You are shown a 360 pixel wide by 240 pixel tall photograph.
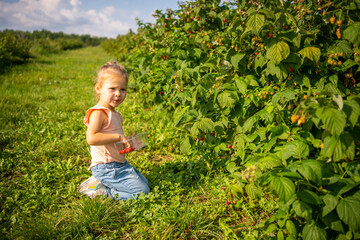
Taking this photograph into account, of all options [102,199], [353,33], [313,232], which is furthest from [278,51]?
[102,199]

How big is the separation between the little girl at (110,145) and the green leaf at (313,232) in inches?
54.8

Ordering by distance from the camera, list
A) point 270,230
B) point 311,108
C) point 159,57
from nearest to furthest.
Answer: point 311,108, point 270,230, point 159,57

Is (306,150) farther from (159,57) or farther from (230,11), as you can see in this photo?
(159,57)

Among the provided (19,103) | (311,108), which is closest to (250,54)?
(311,108)

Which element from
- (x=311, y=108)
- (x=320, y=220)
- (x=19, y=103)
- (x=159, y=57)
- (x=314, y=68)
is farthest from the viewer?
(x=19, y=103)

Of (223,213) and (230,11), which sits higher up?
(230,11)

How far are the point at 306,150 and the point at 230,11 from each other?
1921 mm

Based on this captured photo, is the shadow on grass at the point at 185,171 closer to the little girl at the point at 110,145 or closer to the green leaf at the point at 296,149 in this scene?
the little girl at the point at 110,145

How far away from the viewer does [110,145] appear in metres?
2.15

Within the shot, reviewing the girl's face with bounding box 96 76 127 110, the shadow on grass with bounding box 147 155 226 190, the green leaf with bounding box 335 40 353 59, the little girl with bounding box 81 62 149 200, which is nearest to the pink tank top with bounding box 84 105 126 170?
the little girl with bounding box 81 62 149 200

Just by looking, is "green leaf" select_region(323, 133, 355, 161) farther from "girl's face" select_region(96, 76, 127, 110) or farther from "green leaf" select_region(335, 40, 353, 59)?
"girl's face" select_region(96, 76, 127, 110)

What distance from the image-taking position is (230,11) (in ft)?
8.48

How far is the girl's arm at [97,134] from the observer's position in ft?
6.44

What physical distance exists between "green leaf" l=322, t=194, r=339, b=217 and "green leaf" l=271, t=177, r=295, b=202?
0.19 m
